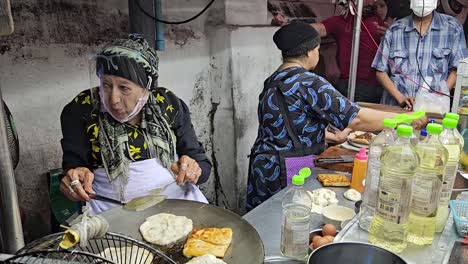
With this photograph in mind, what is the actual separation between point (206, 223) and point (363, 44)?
369cm

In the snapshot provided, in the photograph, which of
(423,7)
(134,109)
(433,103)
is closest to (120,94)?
(134,109)

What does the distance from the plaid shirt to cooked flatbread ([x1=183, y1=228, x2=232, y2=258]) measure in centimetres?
289

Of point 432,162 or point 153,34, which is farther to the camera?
point 153,34

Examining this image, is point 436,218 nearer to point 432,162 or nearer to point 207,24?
point 432,162

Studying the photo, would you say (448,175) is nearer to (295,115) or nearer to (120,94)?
(295,115)

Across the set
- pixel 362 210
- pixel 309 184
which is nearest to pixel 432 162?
pixel 362 210

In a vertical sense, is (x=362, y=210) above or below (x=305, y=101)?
below

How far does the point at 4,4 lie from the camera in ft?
2.18

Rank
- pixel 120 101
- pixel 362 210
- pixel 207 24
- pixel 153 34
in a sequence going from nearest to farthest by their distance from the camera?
1. pixel 362 210
2. pixel 120 101
3. pixel 153 34
4. pixel 207 24

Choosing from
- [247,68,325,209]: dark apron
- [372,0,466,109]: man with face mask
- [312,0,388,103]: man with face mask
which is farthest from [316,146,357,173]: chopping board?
[312,0,388,103]: man with face mask

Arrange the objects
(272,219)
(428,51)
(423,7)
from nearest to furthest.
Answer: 1. (272,219)
2. (423,7)
3. (428,51)

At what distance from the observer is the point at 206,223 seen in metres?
1.49

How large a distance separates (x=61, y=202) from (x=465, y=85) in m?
2.53

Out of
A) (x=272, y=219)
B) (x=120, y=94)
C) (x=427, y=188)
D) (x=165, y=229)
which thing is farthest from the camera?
(x=120, y=94)
